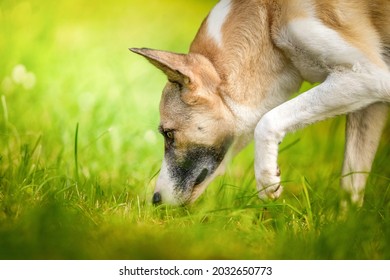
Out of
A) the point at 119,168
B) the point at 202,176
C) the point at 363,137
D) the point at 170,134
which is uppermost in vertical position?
the point at 170,134

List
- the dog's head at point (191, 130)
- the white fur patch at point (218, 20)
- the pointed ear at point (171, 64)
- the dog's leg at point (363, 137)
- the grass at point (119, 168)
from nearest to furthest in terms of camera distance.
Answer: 1. the grass at point (119, 168)
2. the pointed ear at point (171, 64)
3. the dog's head at point (191, 130)
4. the white fur patch at point (218, 20)
5. the dog's leg at point (363, 137)

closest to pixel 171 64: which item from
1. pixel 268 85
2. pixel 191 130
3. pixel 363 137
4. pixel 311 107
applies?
pixel 191 130

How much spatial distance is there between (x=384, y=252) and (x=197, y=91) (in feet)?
4.56

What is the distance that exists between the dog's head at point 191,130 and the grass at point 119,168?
0.15m

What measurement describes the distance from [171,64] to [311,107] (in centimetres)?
82

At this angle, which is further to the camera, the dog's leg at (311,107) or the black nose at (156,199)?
the black nose at (156,199)

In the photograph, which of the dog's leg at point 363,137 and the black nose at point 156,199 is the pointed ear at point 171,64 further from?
the dog's leg at point 363,137

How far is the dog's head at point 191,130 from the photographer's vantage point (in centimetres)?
407

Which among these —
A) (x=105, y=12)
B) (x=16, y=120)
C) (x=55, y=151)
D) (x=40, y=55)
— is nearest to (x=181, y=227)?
(x=55, y=151)

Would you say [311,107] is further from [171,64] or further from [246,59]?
[171,64]

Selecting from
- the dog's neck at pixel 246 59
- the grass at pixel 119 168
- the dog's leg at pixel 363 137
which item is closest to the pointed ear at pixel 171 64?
the dog's neck at pixel 246 59

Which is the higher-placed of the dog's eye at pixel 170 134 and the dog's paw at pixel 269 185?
the dog's eye at pixel 170 134

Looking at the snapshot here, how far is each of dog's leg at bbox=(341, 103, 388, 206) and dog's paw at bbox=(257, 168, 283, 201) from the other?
2.18 ft

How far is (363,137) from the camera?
4.35 meters
